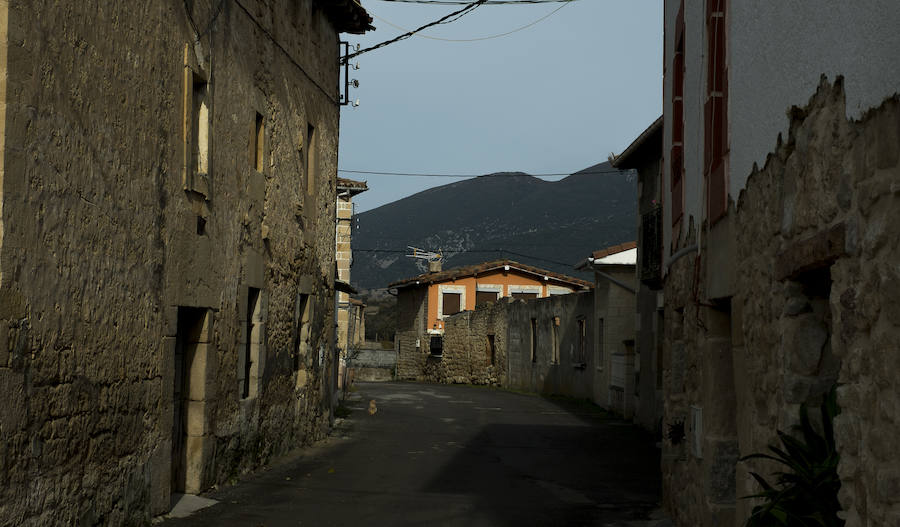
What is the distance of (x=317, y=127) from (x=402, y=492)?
639 centimetres

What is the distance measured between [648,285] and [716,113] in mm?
11145

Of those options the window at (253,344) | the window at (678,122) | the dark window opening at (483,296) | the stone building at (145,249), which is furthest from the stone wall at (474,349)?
the window at (678,122)

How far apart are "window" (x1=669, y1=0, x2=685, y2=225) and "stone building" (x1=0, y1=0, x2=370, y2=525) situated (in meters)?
4.40

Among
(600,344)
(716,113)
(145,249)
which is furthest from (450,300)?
(716,113)

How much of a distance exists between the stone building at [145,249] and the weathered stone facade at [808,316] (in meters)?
4.30

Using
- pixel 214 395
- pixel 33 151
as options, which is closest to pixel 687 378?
pixel 214 395

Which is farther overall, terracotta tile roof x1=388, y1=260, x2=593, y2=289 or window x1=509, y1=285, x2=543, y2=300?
window x1=509, y1=285, x2=543, y2=300

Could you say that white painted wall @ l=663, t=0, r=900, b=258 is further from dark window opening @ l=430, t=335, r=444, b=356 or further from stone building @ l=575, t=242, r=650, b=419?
dark window opening @ l=430, t=335, r=444, b=356

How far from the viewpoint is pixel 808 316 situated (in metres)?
4.98

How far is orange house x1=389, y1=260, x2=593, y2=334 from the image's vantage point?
44.2 m

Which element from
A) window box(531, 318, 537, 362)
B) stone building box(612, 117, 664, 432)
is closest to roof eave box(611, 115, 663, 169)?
stone building box(612, 117, 664, 432)

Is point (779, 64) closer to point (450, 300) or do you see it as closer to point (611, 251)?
point (611, 251)

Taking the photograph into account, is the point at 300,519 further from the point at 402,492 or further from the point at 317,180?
the point at 317,180

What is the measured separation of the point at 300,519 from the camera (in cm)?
886
